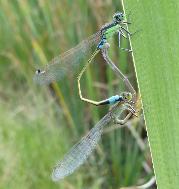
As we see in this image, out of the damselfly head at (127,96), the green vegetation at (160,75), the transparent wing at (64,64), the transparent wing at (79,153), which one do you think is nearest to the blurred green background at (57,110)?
the transparent wing at (64,64)

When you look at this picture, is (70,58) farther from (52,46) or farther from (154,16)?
(52,46)

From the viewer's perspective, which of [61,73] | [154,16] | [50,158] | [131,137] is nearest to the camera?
[154,16]

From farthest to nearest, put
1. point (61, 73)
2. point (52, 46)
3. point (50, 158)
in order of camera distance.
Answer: point (52, 46)
point (50, 158)
point (61, 73)

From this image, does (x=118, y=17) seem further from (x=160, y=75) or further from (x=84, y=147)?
(x=160, y=75)

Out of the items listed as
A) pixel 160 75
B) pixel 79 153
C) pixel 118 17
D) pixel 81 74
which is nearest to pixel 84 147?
pixel 79 153

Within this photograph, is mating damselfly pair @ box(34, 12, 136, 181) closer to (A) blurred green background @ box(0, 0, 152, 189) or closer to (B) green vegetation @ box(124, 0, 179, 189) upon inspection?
(B) green vegetation @ box(124, 0, 179, 189)

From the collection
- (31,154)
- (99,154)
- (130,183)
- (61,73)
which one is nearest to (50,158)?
(31,154)

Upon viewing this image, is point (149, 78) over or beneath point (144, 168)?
over
